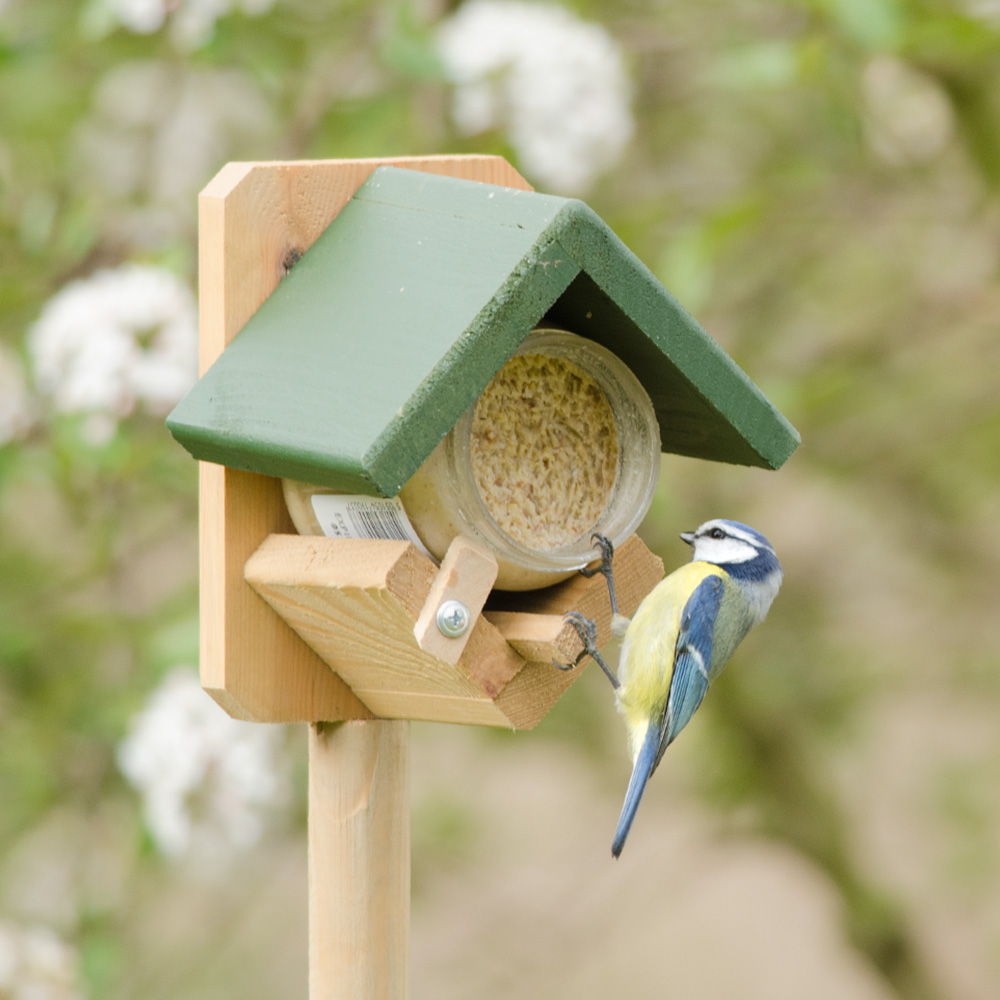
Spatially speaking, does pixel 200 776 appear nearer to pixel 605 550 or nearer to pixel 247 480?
pixel 247 480

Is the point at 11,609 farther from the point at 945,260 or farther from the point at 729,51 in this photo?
the point at 945,260

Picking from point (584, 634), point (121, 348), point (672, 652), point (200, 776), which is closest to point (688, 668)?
point (672, 652)

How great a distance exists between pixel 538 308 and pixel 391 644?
456 mm

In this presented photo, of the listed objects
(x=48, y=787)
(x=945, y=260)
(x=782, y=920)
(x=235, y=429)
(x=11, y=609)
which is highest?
(x=235, y=429)

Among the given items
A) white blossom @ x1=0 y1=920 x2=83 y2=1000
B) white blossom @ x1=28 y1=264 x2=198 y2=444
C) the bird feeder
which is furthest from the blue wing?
white blossom @ x1=0 y1=920 x2=83 y2=1000

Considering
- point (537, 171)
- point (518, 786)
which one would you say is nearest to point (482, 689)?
point (537, 171)

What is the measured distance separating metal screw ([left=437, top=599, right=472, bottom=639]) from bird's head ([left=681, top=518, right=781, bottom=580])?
2.62 ft

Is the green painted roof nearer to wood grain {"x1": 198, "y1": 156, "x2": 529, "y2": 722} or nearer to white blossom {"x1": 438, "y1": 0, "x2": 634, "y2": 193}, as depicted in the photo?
wood grain {"x1": 198, "y1": 156, "x2": 529, "y2": 722}

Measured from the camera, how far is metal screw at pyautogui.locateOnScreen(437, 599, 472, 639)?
1586 millimetres

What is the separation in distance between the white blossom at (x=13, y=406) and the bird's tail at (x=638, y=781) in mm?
1372

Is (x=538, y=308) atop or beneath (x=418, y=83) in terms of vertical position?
atop

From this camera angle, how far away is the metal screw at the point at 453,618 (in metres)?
1.59

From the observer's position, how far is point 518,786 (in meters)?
6.75

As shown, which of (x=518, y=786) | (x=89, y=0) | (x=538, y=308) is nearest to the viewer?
(x=538, y=308)
